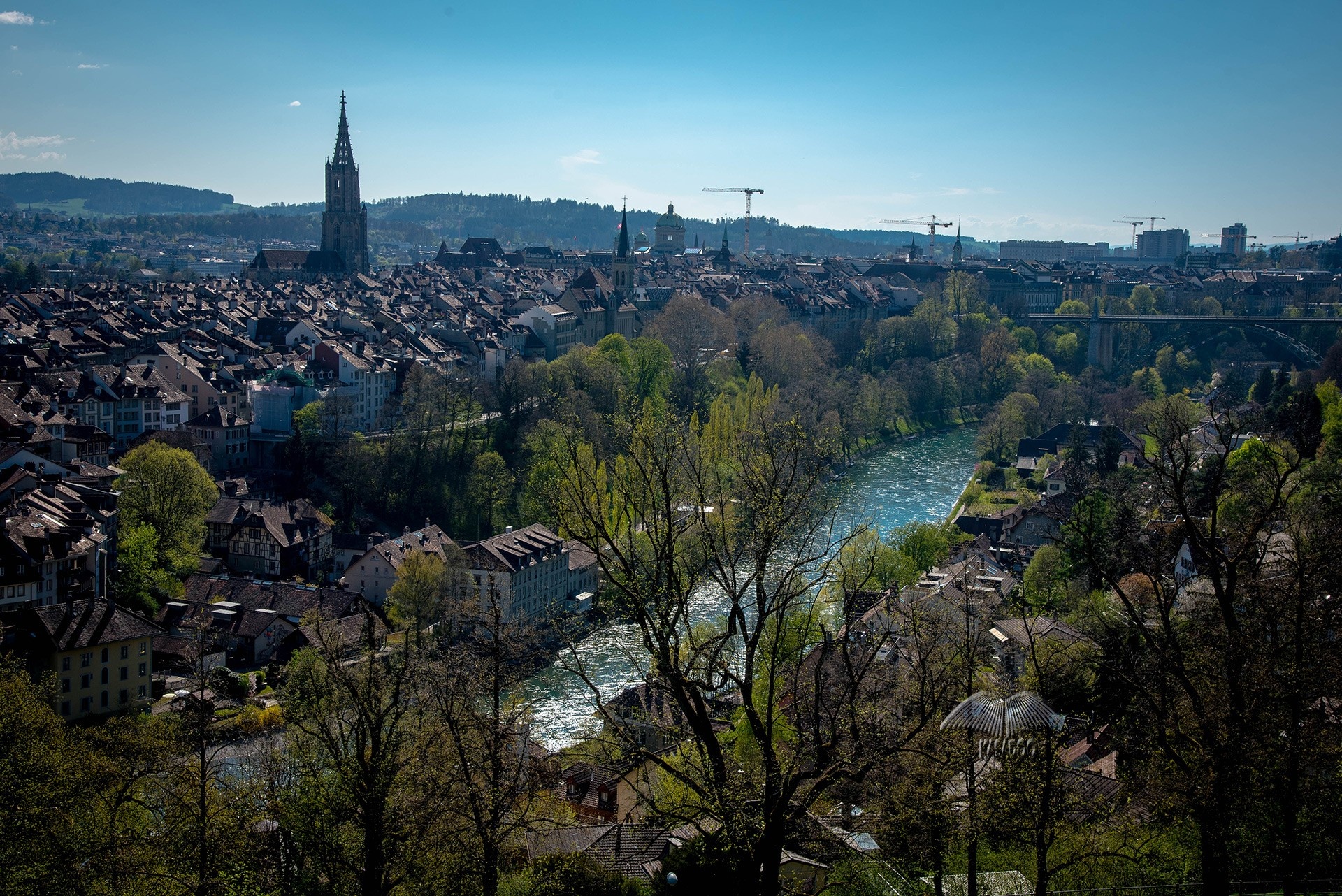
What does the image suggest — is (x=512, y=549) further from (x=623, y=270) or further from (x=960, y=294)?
(x=960, y=294)

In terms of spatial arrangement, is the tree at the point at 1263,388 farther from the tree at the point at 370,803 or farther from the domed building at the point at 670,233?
the domed building at the point at 670,233

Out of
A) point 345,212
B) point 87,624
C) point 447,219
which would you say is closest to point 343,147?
point 345,212

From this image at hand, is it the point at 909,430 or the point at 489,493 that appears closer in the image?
the point at 489,493

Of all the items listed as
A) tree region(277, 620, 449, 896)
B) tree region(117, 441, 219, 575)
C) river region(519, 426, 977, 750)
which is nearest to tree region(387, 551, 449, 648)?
river region(519, 426, 977, 750)

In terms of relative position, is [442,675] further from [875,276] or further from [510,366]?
[875,276]

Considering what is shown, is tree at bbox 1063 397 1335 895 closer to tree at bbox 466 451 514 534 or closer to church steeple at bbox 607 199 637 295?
tree at bbox 466 451 514 534

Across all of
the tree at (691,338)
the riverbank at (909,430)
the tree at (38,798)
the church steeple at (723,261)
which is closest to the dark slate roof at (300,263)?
the tree at (691,338)
